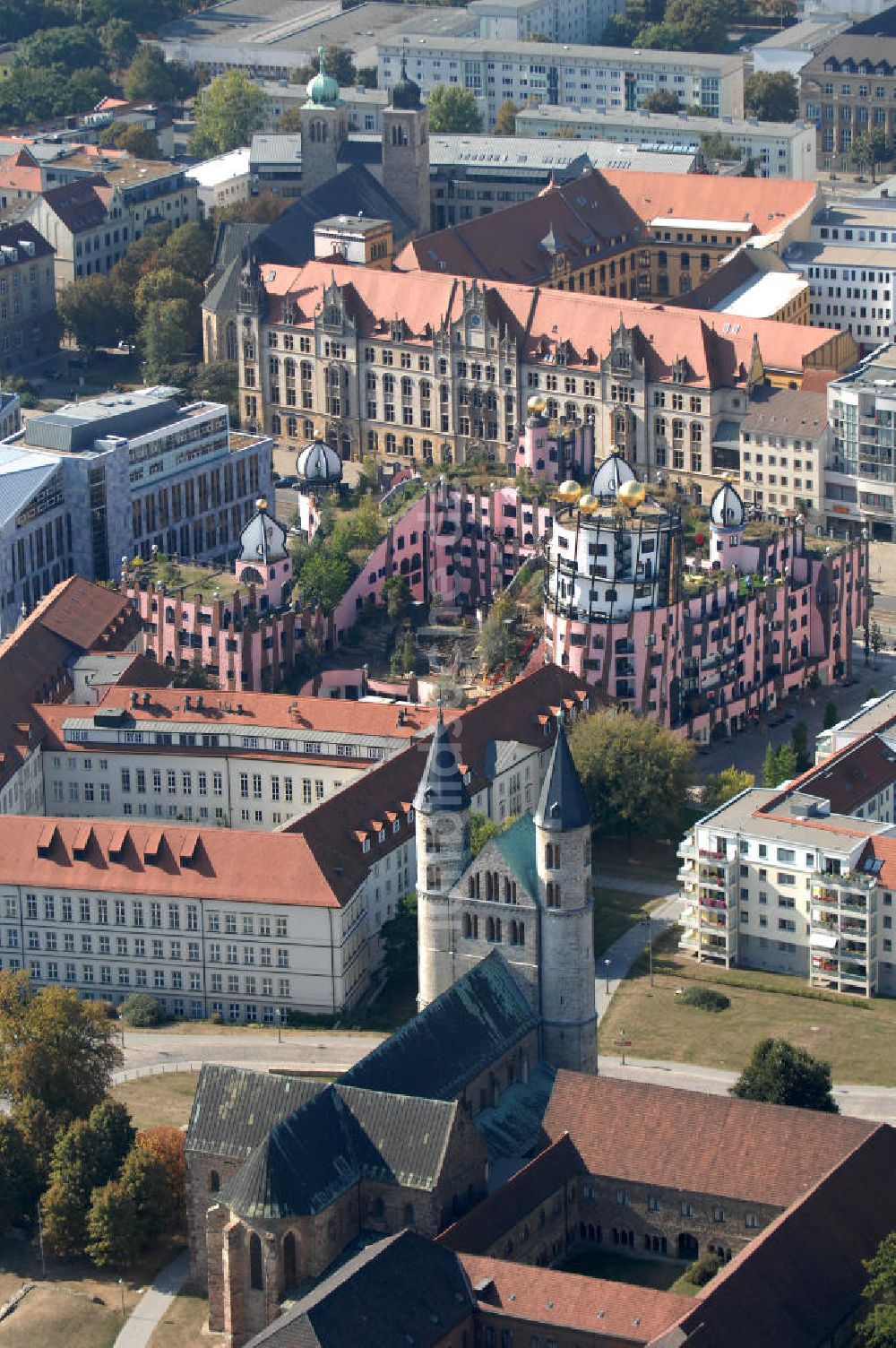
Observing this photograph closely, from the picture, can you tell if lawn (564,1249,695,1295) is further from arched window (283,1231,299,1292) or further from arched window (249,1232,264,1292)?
arched window (249,1232,264,1292)

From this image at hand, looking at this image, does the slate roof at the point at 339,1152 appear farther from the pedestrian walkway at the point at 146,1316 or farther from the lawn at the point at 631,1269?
the pedestrian walkway at the point at 146,1316

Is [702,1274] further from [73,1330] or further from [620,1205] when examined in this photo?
[73,1330]

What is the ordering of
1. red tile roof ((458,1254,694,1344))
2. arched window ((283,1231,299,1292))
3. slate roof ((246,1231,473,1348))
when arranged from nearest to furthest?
slate roof ((246,1231,473,1348)), red tile roof ((458,1254,694,1344)), arched window ((283,1231,299,1292))

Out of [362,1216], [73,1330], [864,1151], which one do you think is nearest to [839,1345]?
[864,1151]

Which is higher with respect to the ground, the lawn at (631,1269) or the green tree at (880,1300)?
the green tree at (880,1300)

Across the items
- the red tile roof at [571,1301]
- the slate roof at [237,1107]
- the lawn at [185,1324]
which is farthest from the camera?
the slate roof at [237,1107]

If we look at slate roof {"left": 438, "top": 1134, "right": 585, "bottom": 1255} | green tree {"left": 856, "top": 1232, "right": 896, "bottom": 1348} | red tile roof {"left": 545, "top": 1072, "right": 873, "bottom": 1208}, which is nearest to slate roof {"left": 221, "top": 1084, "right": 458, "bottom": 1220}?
slate roof {"left": 438, "top": 1134, "right": 585, "bottom": 1255}

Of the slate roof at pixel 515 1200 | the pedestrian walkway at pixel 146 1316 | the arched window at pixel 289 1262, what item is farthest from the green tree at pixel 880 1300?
the pedestrian walkway at pixel 146 1316
